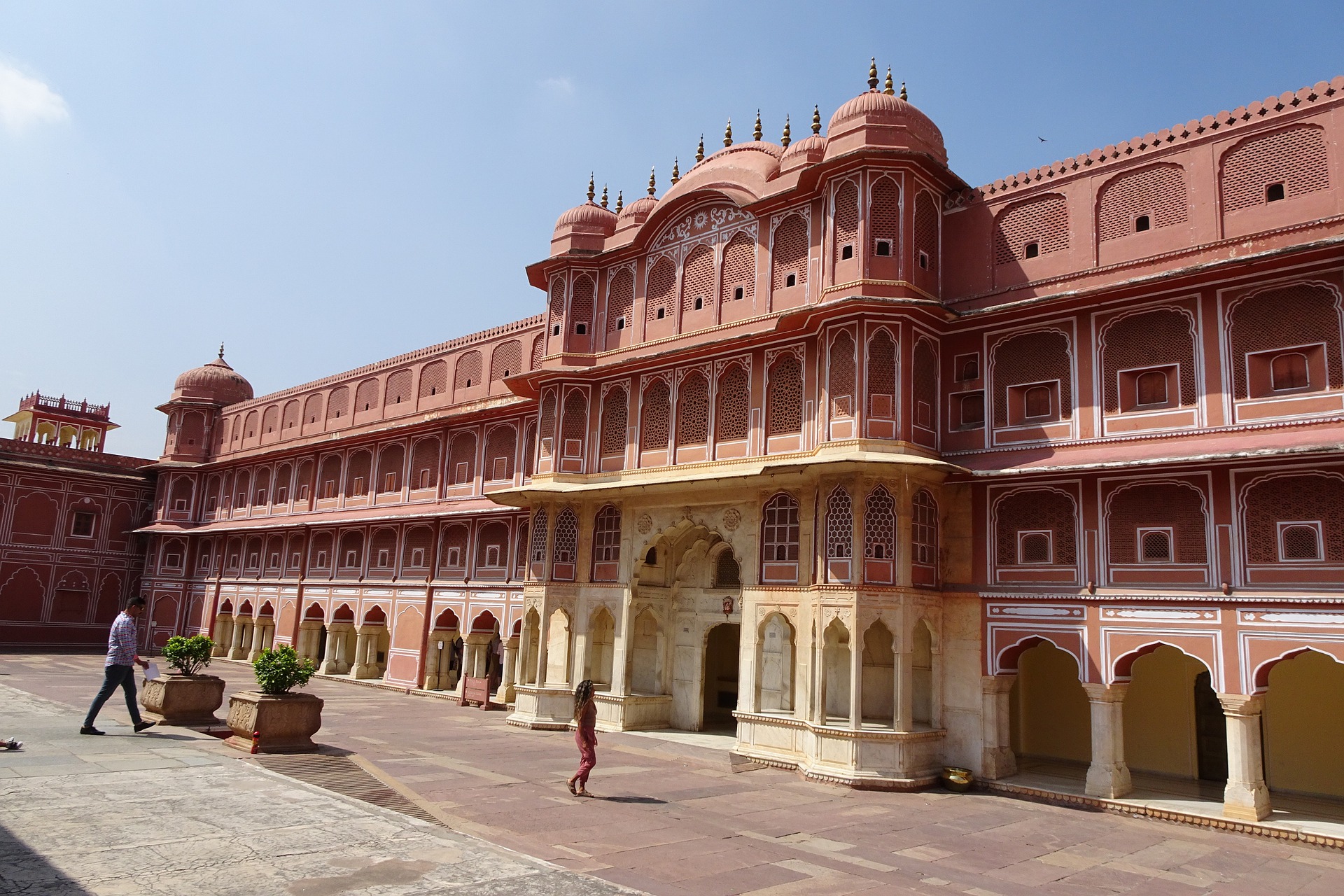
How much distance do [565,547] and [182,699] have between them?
793cm

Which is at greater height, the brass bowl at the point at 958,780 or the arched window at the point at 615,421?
the arched window at the point at 615,421

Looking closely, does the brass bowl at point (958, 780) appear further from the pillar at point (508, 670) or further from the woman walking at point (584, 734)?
the pillar at point (508, 670)

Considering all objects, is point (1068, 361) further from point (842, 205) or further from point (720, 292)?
point (720, 292)

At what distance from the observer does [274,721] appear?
12547 millimetres

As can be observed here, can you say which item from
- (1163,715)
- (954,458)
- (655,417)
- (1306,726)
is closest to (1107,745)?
(1163,715)

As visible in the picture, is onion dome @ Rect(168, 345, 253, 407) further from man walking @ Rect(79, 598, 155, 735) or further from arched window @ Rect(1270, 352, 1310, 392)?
arched window @ Rect(1270, 352, 1310, 392)

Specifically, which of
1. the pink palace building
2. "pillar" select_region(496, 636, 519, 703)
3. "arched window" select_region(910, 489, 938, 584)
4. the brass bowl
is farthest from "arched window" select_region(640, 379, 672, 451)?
the brass bowl

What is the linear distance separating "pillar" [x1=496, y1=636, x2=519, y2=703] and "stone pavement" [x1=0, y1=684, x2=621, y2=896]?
474 inches

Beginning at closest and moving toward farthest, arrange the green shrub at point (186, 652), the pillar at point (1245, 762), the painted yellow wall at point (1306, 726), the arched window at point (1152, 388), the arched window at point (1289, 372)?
the pillar at point (1245, 762) → the arched window at point (1289, 372) → the painted yellow wall at point (1306, 726) → the arched window at point (1152, 388) → the green shrub at point (186, 652)

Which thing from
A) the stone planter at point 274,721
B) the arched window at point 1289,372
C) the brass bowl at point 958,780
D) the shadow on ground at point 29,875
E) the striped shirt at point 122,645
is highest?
the arched window at point 1289,372

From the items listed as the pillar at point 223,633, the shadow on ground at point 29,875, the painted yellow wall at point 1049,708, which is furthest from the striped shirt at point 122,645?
the pillar at point 223,633

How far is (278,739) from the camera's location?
41.3 ft

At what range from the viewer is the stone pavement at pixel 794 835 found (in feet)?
28.7

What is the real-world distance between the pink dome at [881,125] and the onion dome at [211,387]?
102 feet
